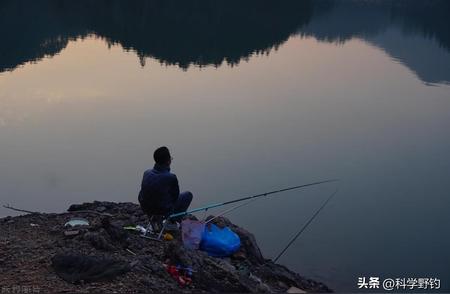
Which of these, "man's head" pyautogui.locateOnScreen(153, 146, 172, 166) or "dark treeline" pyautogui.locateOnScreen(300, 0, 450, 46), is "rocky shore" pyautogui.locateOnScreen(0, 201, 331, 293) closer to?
"man's head" pyautogui.locateOnScreen(153, 146, 172, 166)

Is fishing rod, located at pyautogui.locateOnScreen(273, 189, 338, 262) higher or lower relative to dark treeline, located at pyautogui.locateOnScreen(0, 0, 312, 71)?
higher

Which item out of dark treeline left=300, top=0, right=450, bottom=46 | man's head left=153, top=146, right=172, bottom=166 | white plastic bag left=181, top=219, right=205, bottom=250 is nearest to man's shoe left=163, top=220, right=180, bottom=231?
white plastic bag left=181, top=219, right=205, bottom=250

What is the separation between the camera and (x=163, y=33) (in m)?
48.0

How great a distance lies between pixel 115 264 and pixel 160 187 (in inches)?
58.5

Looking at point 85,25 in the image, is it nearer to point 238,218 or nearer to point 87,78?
point 87,78

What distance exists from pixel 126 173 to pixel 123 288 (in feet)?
25.4

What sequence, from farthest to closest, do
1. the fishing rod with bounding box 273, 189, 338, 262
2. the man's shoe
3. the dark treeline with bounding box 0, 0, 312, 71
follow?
the dark treeline with bounding box 0, 0, 312, 71
the fishing rod with bounding box 273, 189, 338, 262
the man's shoe

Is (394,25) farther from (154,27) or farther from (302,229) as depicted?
(302,229)

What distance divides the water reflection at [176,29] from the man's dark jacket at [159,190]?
76.7ft

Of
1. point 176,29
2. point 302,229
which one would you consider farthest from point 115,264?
point 176,29

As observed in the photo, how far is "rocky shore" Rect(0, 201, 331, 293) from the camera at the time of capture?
5.73 meters

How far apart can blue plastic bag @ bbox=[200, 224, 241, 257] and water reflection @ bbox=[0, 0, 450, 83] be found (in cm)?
2364

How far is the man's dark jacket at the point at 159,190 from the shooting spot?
7238mm

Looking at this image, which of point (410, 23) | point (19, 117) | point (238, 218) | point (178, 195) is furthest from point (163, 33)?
point (410, 23)
